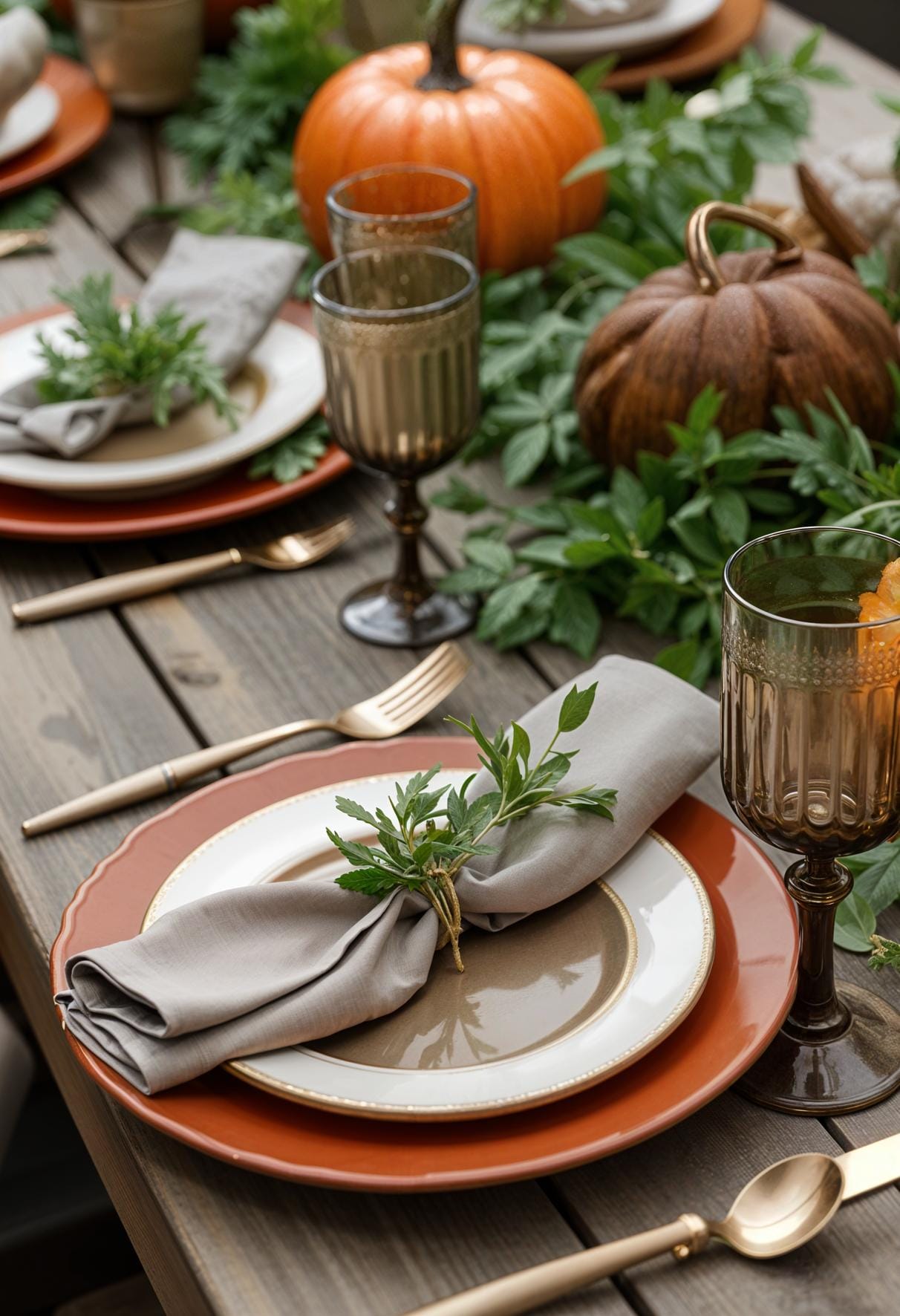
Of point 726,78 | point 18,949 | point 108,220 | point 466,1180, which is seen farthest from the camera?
point 108,220

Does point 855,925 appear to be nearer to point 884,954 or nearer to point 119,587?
point 884,954

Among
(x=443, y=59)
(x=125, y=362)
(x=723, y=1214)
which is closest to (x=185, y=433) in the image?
(x=125, y=362)

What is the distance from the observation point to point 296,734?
100cm

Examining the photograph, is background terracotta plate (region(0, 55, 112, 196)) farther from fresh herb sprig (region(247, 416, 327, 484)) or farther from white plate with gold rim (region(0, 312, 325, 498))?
fresh herb sprig (region(247, 416, 327, 484))

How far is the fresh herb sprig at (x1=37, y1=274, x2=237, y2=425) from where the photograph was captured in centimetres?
125

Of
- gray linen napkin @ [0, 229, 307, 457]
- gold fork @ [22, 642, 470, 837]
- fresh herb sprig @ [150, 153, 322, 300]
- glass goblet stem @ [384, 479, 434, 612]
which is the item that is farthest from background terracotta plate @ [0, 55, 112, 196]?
gold fork @ [22, 642, 470, 837]

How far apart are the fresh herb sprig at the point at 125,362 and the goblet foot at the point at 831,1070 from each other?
0.72 m

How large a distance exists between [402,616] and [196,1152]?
0.50m

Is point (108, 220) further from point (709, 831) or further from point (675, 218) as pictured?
point (709, 831)

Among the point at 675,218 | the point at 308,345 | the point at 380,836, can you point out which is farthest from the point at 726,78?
the point at 380,836

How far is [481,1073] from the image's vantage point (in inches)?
27.4

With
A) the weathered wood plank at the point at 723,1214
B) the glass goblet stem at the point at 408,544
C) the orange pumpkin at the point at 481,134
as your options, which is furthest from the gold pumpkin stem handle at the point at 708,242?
the weathered wood plank at the point at 723,1214

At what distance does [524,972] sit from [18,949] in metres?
0.49

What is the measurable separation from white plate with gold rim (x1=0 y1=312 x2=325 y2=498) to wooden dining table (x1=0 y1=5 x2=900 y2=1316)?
0.06 meters
